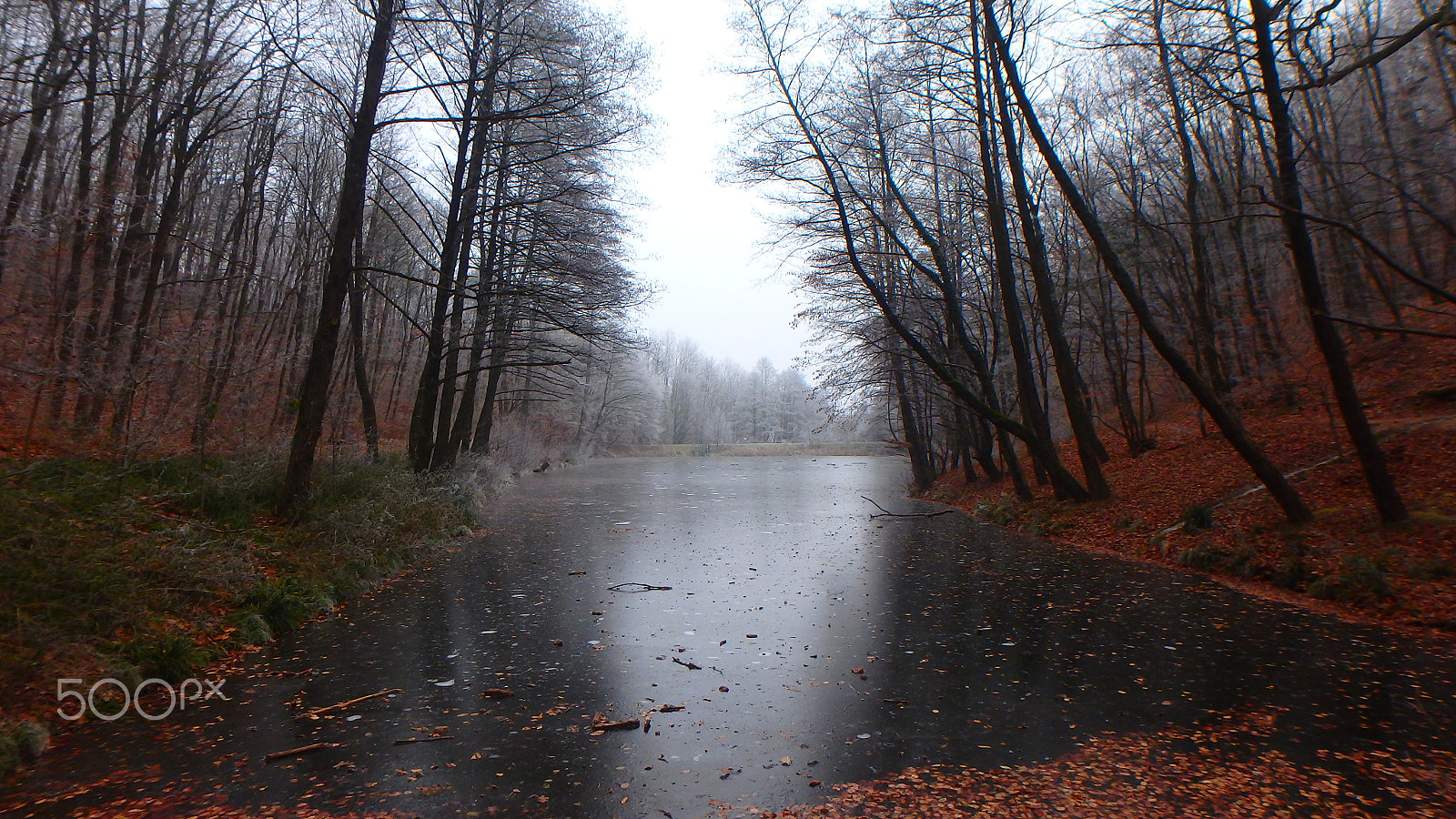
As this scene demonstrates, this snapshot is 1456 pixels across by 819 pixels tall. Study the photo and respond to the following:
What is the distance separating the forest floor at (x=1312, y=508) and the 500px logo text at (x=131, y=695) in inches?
351

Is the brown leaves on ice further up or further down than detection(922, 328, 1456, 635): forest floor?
further down

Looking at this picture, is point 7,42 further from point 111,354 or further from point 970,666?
point 970,666

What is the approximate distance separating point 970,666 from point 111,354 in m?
10.8

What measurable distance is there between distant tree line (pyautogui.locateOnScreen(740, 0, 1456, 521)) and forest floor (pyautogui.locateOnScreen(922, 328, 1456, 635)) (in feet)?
1.94

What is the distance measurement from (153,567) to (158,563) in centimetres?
6

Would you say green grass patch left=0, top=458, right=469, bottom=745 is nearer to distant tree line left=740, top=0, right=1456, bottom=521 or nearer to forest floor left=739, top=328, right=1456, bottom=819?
forest floor left=739, top=328, right=1456, bottom=819

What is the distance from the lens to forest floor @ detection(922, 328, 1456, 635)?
6535mm

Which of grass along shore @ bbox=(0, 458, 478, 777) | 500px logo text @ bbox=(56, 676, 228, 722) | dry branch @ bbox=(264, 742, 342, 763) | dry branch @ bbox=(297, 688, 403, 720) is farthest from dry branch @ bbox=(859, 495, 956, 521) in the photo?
dry branch @ bbox=(264, 742, 342, 763)

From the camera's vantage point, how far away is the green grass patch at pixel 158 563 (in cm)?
439

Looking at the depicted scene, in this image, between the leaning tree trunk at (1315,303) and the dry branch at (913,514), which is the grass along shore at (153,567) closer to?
the dry branch at (913,514)

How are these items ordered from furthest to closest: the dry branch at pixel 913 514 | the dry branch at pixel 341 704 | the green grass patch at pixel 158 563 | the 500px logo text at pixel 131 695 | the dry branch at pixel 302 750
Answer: the dry branch at pixel 913 514 → the green grass patch at pixel 158 563 → the dry branch at pixel 341 704 → the 500px logo text at pixel 131 695 → the dry branch at pixel 302 750

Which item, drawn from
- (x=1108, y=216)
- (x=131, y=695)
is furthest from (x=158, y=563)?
(x=1108, y=216)

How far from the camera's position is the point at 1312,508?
8.71 m

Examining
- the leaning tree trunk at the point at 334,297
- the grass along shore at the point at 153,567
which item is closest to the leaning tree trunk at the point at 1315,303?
the leaning tree trunk at the point at 334,297
